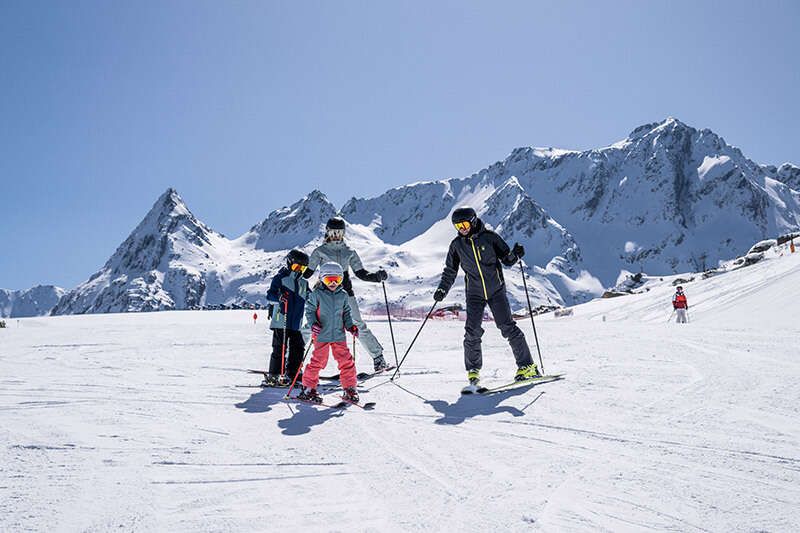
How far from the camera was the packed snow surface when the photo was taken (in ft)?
8.69

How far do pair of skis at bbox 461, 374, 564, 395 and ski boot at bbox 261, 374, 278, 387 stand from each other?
2.72 meters

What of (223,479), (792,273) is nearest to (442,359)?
(223,479)

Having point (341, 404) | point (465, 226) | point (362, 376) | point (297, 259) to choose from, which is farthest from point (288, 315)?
point (465, 226)

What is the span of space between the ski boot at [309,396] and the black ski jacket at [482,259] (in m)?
2.10

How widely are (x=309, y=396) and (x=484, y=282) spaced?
264 centimetres

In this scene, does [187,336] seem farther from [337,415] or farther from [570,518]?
[570,518]

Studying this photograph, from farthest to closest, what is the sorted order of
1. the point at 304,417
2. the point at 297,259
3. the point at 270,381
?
the point at 297,259 < the point at 270,381 < the point at 304,417

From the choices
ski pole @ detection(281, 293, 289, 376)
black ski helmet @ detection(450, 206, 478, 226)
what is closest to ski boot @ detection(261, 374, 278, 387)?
ski pole @ detection(281, 293, 289, 376)

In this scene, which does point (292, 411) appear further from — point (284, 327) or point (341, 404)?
point (284, 327)

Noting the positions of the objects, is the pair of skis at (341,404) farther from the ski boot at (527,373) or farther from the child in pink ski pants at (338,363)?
the ski boot at (527,373)

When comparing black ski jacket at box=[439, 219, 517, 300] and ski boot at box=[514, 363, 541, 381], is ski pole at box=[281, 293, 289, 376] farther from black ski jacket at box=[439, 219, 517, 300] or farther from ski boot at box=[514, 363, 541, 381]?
ski boot at box=[514, 363, 541, 381]

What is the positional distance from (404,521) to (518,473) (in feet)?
3.14

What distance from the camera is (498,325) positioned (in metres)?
6.65

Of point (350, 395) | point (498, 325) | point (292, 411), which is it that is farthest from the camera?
point (498, 325)
